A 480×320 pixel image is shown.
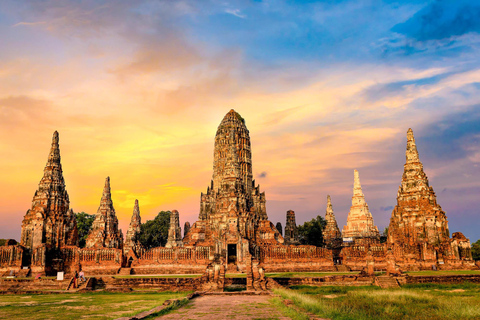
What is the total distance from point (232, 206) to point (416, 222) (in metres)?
19.0

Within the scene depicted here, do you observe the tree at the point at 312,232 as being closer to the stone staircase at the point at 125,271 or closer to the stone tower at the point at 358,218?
the stone tower at the point at 358,218

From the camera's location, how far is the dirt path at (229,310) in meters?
12.3

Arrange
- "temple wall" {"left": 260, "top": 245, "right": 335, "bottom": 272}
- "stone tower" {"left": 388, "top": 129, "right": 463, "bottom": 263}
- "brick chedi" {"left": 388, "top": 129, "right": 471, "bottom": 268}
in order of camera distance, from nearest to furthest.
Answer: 1. "temple wall" {"left": 260, "top": 245, "right": 335, "bottom": 272}
2. "brick chedi" {"left": 388, "top": 129, "right": 471, "bottom": 268}
3. "stone tower" {"left": 388, "top": 129, "right": 463, "bottom": 263}

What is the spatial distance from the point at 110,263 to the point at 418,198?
30.9 m

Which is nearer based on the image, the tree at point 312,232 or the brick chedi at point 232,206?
the brick chedi at point 232,206

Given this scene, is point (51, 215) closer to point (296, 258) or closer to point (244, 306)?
point (296, 258)

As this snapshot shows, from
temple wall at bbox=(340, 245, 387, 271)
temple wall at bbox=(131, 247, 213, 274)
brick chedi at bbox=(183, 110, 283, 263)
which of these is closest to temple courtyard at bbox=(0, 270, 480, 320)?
temple wall at bbox=(131, 247, 213, 274)

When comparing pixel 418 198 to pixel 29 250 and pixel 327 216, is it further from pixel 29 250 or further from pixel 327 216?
pixel 29 250

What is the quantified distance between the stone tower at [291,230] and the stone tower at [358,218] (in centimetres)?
2322

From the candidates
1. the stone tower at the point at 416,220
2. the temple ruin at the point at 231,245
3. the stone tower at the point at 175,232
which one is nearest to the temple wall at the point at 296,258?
the temple ruin at the point at 231,245

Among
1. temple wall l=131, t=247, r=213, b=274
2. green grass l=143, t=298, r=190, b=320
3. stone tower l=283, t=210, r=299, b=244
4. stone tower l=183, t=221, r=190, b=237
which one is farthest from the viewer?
stone tower l=183, t=221, r=190, b=237

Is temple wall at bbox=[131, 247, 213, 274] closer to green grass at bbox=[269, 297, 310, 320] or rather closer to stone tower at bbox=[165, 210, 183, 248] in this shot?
green grass at bbox=[269, 297, 310, 320]

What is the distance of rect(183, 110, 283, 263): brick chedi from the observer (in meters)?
37.7

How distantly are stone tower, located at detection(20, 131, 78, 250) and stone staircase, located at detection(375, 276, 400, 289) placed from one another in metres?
28.0
